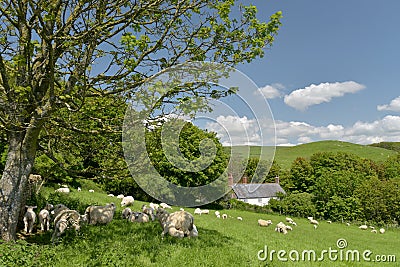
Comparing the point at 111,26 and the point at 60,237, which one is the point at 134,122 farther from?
the point at 60,237

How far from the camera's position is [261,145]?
873 centimetres

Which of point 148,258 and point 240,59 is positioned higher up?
point 240,59

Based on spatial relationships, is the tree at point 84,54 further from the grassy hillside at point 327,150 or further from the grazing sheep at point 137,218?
the grassy hillside at point 327,150

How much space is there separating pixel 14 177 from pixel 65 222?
254 cm

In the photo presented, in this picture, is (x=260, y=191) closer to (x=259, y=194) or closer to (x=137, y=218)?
(x=259, y=194)

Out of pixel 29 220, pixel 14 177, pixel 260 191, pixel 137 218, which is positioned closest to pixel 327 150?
pixel 260 191

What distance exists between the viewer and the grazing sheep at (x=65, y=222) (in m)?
10.5

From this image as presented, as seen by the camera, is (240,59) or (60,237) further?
(60,237)

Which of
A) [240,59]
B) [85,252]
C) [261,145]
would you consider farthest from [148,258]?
[240,59]

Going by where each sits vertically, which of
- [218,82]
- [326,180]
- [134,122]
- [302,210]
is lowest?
[302,210]

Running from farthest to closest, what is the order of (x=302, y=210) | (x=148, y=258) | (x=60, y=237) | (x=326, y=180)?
1. (x=326, y=180)
2. (x=302, y=210)
3. (x=60, y=237)
4. (x=148, y=258)

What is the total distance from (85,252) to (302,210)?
5573 centimetres

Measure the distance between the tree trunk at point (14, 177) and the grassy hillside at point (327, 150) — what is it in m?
106

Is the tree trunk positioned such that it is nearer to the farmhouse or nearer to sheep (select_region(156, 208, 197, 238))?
sheep (select_region(156, 208, 197, 238))
